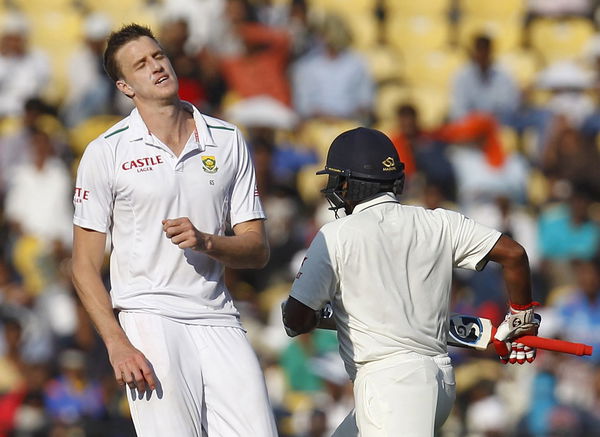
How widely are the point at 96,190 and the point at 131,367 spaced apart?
759 millimetres

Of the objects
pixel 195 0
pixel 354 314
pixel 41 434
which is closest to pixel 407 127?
pixel 195 0

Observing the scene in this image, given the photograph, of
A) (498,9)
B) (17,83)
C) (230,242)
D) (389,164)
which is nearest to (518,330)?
(389,164)

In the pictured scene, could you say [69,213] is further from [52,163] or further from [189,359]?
[189,359]

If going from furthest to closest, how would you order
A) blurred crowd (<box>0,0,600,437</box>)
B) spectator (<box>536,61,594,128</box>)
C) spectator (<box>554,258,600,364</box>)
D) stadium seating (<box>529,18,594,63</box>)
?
stadium seating (<box>529,18,594,63</box>), spectator (<box>536,61,594,128</box>), spectator (<box>554,258,600,364</box>), blurred crowd (<box>0,0,600,437</box>)

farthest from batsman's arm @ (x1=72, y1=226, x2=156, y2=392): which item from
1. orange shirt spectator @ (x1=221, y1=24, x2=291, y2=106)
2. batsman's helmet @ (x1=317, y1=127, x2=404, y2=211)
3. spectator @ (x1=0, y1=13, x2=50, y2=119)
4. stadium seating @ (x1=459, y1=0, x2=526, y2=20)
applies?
stadium seating @ (x1=459, y1=0, x2=526, y2=20)

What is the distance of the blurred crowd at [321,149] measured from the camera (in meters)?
9.79

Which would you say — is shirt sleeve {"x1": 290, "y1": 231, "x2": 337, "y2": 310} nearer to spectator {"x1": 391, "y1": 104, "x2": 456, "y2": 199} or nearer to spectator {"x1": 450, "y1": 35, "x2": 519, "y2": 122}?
spectator {"x1": 391, "y1": 104, "x2": 456, "y2": 199}

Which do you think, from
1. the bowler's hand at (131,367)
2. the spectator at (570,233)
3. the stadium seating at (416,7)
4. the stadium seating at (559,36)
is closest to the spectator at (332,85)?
the stadium seating at (416,7)

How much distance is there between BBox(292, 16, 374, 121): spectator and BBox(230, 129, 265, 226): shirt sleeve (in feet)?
22.3

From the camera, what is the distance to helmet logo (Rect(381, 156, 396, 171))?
507cm

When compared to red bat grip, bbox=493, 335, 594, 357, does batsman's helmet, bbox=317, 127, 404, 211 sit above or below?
above

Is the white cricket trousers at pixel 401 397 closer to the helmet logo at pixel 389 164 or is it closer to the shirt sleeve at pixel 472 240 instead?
the shirt sleeve at pixel 472 240

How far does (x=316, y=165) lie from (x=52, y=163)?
7.94 ft

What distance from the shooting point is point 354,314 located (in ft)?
16.4
